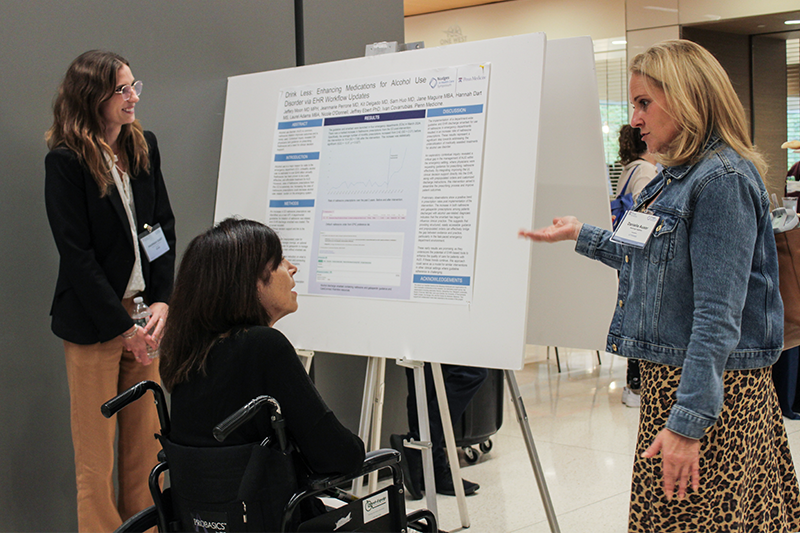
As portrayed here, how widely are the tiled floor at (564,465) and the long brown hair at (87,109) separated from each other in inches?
71.7

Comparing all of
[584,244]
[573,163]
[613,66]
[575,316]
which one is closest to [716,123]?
[584,244]

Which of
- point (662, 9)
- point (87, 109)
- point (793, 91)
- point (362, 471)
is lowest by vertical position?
point (362, 471)

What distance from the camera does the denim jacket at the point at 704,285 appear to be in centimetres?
126

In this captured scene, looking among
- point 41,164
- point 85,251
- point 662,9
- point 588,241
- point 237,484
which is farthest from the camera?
point 662,9

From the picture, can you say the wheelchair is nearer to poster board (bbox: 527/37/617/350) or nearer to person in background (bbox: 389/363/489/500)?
poster board (bbox: 527/37/617/350)

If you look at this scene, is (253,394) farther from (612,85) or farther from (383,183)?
(612,85)

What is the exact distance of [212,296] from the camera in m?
1.41

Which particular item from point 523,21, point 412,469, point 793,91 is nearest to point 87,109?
point 412,469

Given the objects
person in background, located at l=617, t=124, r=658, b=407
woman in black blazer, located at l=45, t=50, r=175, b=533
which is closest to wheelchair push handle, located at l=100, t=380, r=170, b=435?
woman in black blazer, located at l=45, t=50, r=175, b=533

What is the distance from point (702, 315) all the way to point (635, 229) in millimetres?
228

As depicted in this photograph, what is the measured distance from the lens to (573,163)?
2.32m

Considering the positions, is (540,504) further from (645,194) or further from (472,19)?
(472,19)

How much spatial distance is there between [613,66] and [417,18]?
261cm

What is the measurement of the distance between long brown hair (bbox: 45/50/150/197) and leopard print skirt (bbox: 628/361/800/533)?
167 cm
